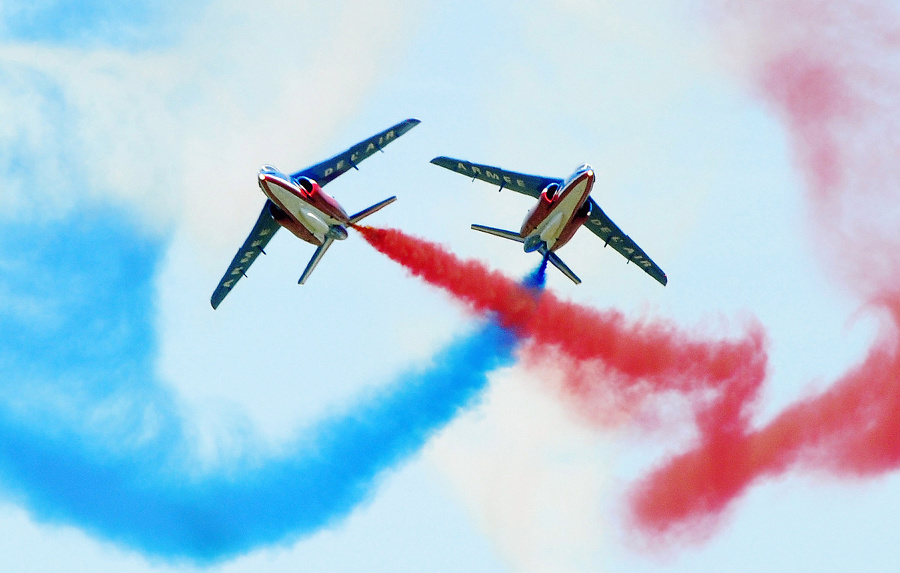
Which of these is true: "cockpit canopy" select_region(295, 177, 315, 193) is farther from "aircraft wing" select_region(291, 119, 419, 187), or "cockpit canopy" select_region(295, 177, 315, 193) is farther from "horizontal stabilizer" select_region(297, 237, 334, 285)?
"horizontal stabilizer" select_region(297, 237, 334, 285)

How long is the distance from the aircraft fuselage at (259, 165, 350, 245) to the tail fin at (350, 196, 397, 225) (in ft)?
1.22

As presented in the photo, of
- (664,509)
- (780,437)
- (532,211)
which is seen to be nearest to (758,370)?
(780,437)

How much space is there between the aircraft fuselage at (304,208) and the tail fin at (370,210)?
1.22ft

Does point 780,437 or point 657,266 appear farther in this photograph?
point 657,266

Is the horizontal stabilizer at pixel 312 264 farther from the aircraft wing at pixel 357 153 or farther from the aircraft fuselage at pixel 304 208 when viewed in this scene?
the aircraft wing at pixel 357 153

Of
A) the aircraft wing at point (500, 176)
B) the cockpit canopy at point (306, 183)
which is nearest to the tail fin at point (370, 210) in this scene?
the cockpit canopy at point (306, 183)

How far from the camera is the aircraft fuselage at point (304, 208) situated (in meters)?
63.8

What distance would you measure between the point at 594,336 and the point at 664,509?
11022 mm

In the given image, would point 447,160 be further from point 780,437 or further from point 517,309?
point 780,437

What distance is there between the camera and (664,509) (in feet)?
220

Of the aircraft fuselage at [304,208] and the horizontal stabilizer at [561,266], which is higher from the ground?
the aircraft fuselage at [304,208]

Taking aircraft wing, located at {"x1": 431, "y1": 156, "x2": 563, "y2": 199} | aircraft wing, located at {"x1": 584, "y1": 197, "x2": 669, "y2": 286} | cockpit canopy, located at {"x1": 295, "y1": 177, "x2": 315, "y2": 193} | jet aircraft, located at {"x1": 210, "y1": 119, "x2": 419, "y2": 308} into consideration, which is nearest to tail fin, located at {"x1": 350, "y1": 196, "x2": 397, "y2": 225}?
jet aircraft, located at {"x1": 210, "y1": 119, "x2": 419, "y2": 308}

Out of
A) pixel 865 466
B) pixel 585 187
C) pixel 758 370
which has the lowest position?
pixel 865 466

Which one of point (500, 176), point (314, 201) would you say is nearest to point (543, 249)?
point (500, 176)
